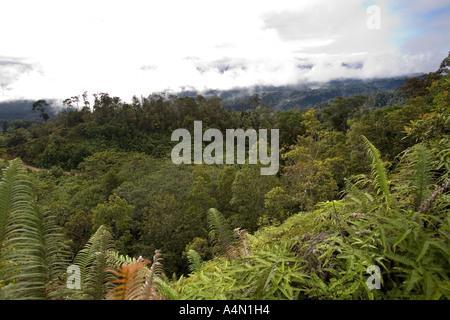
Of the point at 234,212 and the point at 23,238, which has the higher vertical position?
the point at 23,238

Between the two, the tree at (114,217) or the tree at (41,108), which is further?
the tree at (41,108)

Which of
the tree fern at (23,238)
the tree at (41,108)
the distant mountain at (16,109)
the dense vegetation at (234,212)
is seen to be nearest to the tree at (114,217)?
the dense vegetation at (234,212)

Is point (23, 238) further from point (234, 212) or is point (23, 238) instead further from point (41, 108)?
point (41, 108)

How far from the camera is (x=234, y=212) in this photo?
1371 cm

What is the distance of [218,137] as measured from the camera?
35.0 metres

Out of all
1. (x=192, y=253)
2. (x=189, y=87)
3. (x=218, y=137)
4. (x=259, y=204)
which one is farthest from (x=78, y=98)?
(x=189, y=87)

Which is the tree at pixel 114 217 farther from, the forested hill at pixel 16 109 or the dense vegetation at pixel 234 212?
the forested hill at pixel 16 109

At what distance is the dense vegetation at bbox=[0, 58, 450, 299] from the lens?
61.8 inches

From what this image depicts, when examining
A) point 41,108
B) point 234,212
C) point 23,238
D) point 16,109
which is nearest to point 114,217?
point 234,212

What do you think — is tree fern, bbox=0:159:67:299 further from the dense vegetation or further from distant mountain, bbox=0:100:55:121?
distant mountain, bbox=0:100:55:121

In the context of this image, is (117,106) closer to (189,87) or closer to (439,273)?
(439,273)

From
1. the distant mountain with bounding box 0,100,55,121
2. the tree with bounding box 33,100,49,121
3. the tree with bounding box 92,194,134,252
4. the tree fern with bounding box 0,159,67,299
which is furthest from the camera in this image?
the distant mountain with bounding box 0,100,55,121

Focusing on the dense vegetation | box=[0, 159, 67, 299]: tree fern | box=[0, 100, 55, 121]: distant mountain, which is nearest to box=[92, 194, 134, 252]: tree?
the dense vegetation

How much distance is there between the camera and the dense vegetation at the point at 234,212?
1569mm
